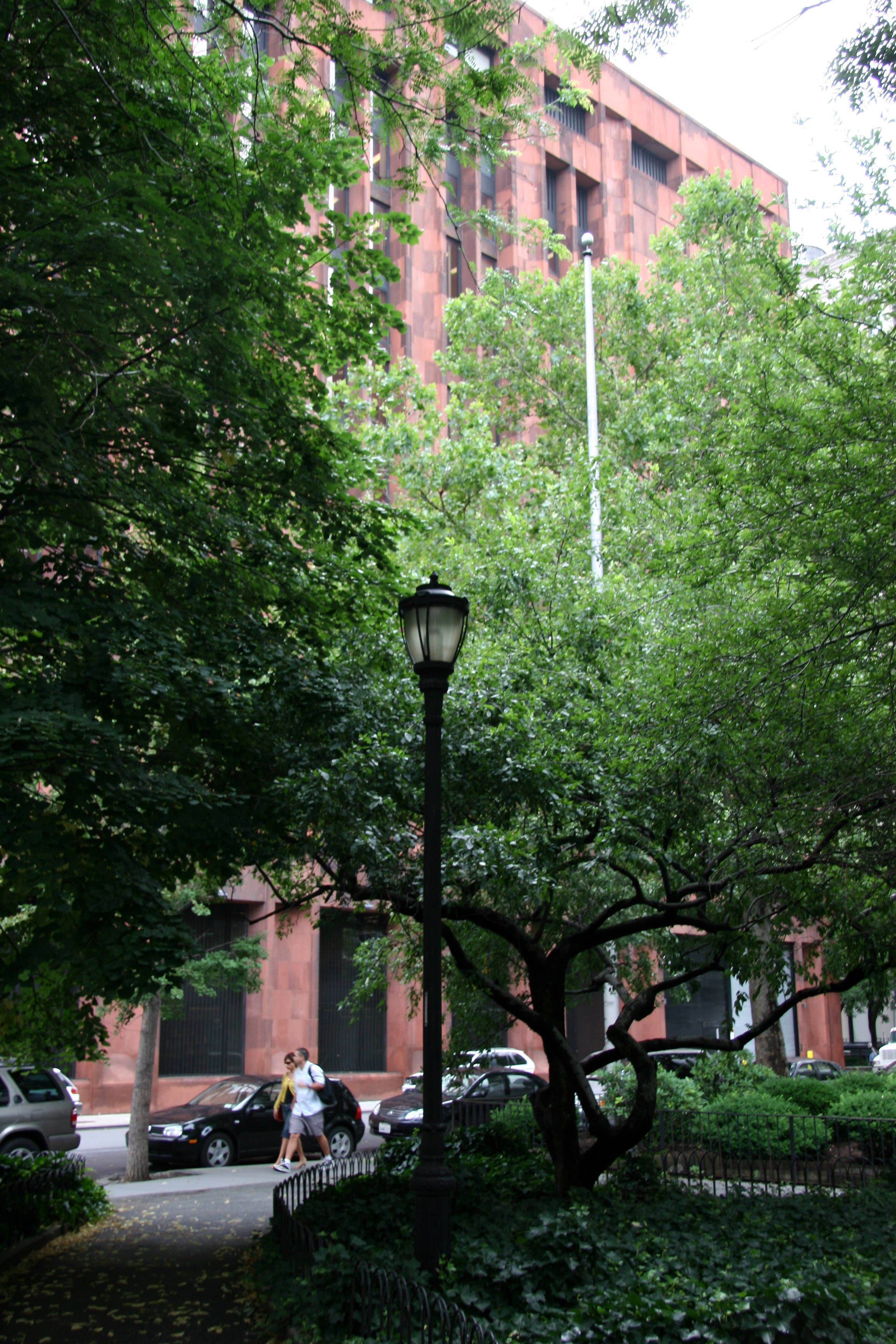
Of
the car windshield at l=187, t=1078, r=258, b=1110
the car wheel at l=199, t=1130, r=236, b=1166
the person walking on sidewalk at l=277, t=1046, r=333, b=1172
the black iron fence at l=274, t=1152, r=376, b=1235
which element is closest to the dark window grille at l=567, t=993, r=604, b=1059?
the car windshield at l=187, t=1078, r=258, b=1110

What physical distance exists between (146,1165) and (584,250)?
19830 millimetres

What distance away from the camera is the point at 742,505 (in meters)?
9.25

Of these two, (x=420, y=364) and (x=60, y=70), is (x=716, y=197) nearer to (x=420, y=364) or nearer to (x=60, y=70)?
(x=420, y=364)

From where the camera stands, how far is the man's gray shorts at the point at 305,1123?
15.5 metres

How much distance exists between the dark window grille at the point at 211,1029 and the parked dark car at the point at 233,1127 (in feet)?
22.5

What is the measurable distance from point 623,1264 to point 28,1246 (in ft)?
20.1

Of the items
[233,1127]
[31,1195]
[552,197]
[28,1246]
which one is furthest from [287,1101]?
[552,197]

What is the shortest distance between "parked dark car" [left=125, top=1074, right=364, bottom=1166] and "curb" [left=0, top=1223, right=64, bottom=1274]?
6.34 m


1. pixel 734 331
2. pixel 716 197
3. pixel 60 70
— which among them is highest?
pixel 716 197

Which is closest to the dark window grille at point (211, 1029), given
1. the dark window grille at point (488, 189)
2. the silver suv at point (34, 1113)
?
the silver suv at point (34, 1113)

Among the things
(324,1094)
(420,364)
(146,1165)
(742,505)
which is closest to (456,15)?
(742,505)

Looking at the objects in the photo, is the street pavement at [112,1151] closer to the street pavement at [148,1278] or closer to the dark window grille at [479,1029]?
the street pavement at [148,1278]

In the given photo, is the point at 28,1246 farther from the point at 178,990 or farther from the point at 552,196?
the point at 552,196

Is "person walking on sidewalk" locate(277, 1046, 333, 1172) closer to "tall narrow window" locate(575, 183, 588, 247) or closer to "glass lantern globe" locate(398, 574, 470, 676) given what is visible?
"glass lantern globe" locate(398, 574, 470, 676)
